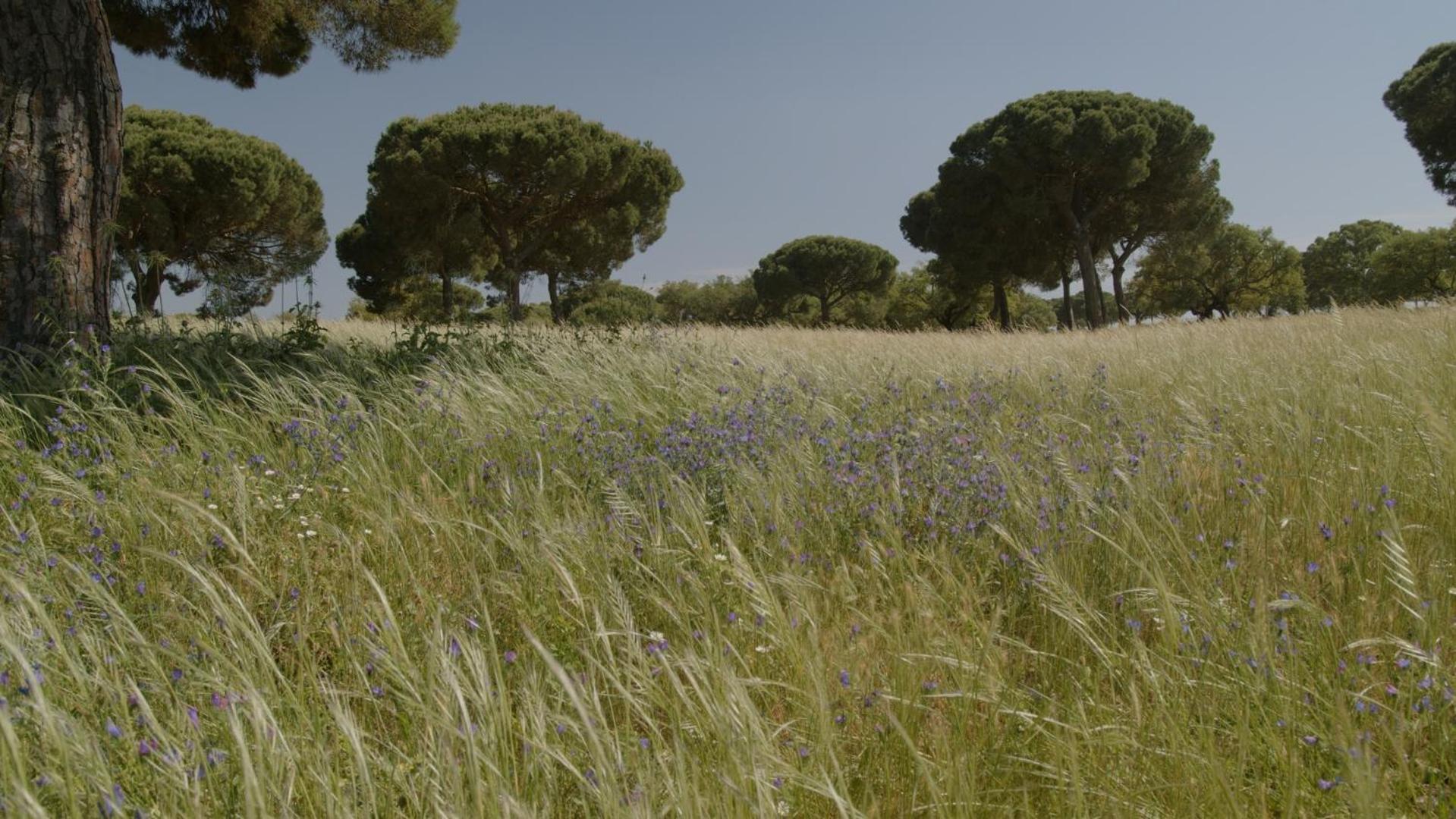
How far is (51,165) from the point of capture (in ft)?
16.0

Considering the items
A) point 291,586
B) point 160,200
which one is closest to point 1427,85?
point 291,586

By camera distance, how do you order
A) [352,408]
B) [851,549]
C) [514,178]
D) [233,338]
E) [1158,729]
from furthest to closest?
[514,178], [233,338], [352,408], [851,549], [1158,729]

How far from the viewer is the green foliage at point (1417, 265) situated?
Result: 125 feet

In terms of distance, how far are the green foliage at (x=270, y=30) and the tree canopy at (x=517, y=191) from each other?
1154 centimetres

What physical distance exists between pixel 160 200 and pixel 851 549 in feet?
83.0

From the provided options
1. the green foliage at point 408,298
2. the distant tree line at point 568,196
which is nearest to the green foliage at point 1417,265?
the distant tree line at point 568,196

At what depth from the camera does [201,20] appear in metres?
8.77

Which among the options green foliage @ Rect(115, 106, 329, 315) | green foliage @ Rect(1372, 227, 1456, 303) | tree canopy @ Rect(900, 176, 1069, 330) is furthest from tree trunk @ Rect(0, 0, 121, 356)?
green foliage @ Rect(1372, 227, 1456, 303)

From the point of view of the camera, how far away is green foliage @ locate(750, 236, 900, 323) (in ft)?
156

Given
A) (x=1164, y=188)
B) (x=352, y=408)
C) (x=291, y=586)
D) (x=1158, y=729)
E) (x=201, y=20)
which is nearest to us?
(x=1158, y=729)

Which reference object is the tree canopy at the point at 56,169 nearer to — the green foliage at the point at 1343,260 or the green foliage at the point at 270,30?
the green foliage at the point at 270,30

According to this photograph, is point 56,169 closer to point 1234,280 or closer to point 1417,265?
point 1234,280

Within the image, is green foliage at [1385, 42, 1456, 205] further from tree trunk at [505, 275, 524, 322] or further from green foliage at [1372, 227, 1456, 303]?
tree trunk at [505, 275, 524, 322]

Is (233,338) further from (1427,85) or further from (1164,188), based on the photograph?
(1427,85)
